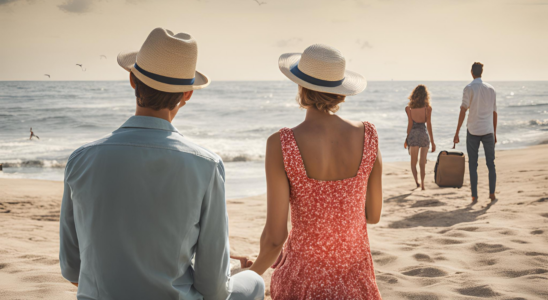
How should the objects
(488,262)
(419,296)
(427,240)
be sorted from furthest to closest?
(427,240)
(488,262)
(419,296)

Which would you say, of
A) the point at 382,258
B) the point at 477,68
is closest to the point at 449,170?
the point at 477,68

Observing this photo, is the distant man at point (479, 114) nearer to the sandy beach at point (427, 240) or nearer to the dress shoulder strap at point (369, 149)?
the sandy beach at point (427, 240)

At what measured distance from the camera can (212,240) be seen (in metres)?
1.52

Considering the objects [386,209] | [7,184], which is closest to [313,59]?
[386,209]

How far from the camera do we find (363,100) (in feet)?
124

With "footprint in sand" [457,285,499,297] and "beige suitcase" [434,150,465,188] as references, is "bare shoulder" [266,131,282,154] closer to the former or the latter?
"footprint in sand" [457,285,499,297]

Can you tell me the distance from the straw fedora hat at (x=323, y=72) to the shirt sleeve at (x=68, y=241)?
Answer: 3.63 feet

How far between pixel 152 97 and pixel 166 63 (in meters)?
0.14

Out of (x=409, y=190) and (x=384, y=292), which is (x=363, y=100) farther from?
(x=384, y=292)

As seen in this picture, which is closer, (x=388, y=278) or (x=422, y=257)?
(x=388, y=278)

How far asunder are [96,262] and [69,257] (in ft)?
1.10

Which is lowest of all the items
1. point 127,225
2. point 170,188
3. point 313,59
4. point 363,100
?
point 363,100

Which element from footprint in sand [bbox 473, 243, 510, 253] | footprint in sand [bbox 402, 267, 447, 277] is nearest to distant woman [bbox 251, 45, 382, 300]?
footprint in sand [bbox 402, 267, 447, 277]

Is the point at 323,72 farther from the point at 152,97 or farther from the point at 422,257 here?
the point at 422,257
